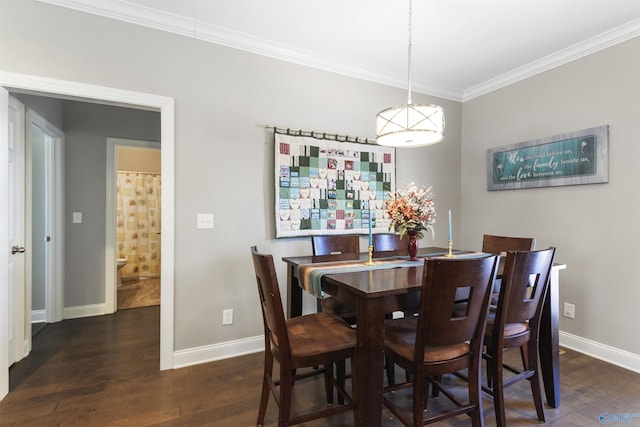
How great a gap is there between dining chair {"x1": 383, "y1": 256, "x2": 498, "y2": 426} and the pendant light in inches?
34.3

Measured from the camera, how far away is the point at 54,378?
2188mm

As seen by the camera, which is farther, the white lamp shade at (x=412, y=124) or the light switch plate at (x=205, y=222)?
the light switch plate at (x=205, y=222)

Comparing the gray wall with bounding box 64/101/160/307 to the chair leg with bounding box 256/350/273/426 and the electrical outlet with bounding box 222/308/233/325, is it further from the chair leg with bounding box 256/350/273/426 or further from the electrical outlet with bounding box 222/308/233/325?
the chair leg with bounding box 256/350/273/426

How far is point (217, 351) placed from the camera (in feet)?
8.34

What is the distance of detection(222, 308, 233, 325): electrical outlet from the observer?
8.48 ft

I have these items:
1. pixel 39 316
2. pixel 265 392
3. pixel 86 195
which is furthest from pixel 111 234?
pixel 265 392

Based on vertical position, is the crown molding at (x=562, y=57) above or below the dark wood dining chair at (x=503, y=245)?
above

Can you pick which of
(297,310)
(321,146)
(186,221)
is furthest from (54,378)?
(321,146)

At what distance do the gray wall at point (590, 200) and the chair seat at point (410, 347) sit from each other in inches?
74.8

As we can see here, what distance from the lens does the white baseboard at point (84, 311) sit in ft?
11.1

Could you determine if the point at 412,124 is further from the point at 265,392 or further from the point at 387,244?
the point at 265,392

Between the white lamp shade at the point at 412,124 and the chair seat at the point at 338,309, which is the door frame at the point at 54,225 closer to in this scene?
the chair seat at the point at 338,309

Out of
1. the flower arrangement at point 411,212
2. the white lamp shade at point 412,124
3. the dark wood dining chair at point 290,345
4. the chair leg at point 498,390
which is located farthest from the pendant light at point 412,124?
the chair leg at point 498,390

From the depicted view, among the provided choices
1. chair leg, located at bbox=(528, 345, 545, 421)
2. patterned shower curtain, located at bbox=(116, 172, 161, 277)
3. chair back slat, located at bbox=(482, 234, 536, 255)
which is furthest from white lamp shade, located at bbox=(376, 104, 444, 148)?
patterned shower curtain, located at bbox=(116, 172, 161, 277)
